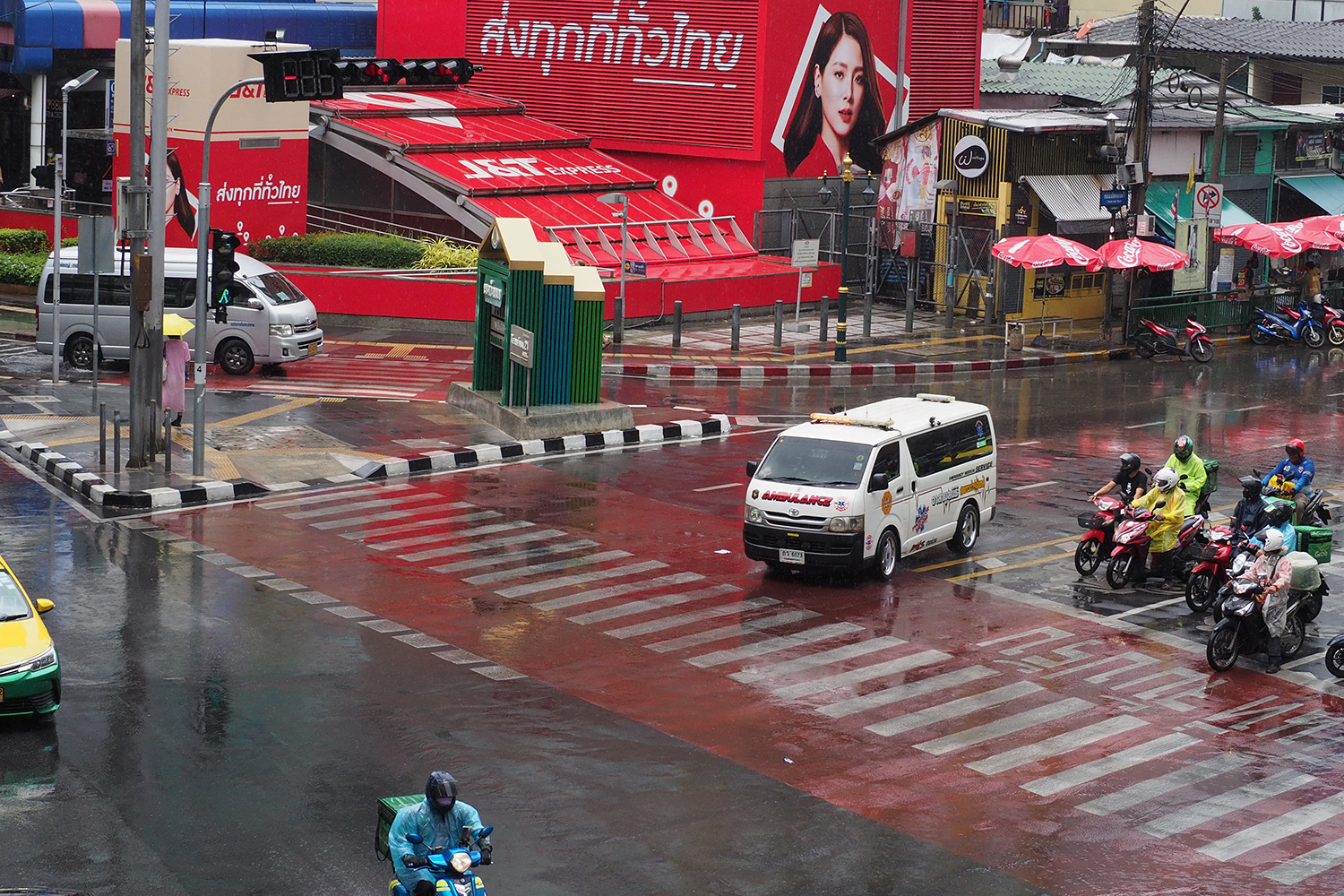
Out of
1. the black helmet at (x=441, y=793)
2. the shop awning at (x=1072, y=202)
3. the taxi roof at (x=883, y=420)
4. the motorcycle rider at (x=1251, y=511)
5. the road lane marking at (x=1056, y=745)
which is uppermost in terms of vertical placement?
the shop awning at (x=1072, y=202)

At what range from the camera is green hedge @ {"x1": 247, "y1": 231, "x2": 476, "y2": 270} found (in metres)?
40.8

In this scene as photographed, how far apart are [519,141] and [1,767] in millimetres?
35962

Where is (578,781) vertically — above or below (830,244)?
below

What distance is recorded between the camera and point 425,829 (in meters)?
10.5

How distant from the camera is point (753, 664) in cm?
1717

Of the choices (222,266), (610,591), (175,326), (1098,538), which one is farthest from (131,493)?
(1098,538)

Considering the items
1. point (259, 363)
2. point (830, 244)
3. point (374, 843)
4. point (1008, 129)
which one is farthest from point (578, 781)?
point (830, 244)

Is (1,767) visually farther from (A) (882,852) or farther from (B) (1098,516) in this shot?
(B) (1098,516)

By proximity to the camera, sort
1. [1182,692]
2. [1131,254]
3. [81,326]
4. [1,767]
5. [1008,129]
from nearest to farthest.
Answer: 1. [1,767]
2. [1182,692]
3. [81,326]
4. [1131,254]
5. [1008,129]

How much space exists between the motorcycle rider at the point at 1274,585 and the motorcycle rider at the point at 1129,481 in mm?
3306

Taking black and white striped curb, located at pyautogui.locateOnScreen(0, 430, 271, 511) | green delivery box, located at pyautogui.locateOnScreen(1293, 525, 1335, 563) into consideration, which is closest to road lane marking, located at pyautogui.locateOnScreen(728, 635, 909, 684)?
green delivery box, located at pyautogui.locateOnScreen(1293, 525, 1335, 563)

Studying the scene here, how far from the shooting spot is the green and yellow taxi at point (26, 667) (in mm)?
14008

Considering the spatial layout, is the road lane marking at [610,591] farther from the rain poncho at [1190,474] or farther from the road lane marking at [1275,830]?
the road lane marking at [1275,830]

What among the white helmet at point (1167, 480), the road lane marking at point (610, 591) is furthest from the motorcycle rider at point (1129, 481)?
the road lane marking at point (610, 591)
